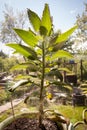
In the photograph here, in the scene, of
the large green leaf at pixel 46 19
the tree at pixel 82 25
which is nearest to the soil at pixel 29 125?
the large green leaf at pixel 46 19

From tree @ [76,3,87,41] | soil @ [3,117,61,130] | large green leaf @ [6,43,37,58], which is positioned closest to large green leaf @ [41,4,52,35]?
large green leaf @ [6,43,37,58]

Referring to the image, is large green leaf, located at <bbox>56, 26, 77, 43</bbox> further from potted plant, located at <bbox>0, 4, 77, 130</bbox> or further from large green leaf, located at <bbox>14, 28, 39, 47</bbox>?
large green leaf, located at <bbox>14, 28, 39, 47</bbox>

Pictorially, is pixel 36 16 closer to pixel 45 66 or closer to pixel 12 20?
pixel 45 66

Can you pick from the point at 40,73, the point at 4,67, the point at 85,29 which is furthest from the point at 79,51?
the point at 40,73

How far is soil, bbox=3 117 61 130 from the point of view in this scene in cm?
108

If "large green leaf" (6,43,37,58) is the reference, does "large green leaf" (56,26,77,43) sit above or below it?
above

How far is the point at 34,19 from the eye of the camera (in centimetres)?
105

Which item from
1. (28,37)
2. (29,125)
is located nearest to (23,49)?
(28,37)

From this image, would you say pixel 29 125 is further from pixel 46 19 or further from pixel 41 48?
pixel 46 19

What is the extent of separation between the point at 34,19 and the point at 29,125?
0.55m

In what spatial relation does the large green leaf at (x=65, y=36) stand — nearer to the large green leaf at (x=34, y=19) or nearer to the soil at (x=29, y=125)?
the large green leaf at (x=34, y=19)

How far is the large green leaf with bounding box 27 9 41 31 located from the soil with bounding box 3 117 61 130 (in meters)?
0.50

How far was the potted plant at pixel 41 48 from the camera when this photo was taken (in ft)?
3.43

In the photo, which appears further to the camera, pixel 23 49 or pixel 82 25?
Result: pixel 82 25
